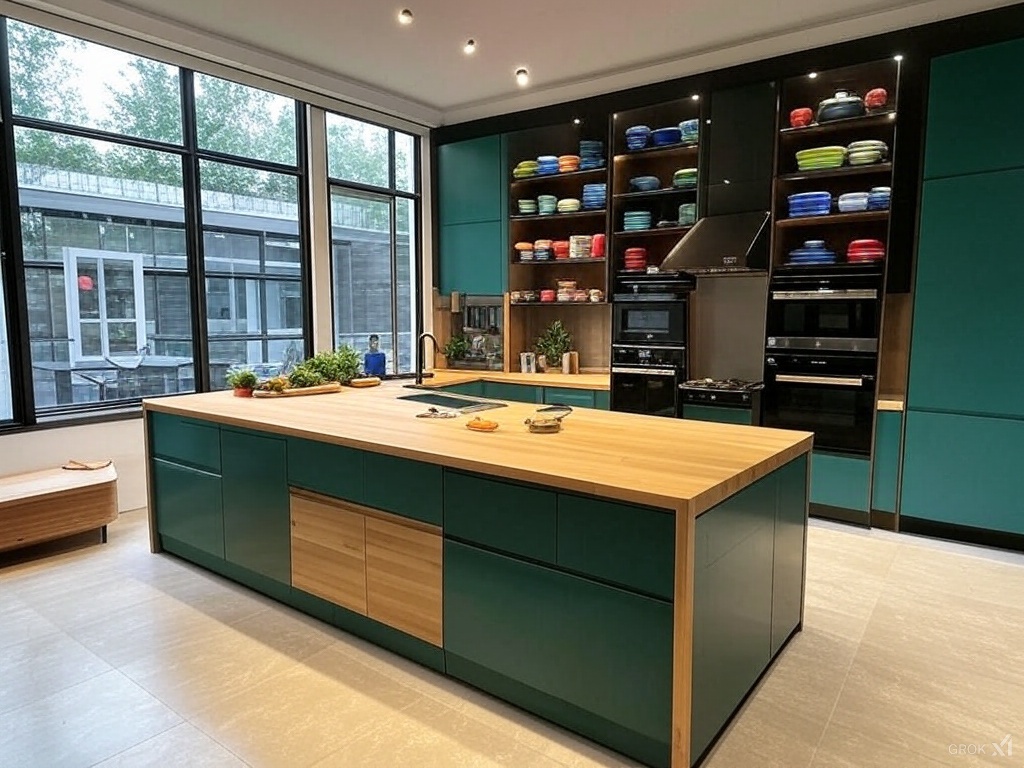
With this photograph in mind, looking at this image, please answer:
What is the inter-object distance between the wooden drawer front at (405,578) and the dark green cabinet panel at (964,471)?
307 centimetres

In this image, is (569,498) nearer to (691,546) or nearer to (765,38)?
(691,546)

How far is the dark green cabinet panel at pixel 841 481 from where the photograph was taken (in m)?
4.02

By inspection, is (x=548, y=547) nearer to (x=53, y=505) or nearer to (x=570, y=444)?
(x=570, y=444)

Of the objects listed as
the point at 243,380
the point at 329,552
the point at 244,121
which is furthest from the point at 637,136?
the point at 329,552

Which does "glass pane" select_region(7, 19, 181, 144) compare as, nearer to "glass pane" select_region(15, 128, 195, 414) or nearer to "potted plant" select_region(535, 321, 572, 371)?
"glass pane" select_region(15, 128, 195, 414)

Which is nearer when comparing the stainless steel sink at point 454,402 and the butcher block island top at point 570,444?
the butcher block island top at point 570,444

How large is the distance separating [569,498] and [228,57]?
13.4ft

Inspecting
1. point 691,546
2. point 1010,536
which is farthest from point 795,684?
point 1010,536

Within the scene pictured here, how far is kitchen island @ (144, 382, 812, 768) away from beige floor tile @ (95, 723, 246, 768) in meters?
0.70

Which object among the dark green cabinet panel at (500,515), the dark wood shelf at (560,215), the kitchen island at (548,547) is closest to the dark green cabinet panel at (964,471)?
the kitchen island at (548,547)

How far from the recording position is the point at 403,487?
7.77ft

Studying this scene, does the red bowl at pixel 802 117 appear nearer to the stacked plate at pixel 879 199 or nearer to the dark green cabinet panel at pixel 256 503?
the stacked plate at pixel 879 199

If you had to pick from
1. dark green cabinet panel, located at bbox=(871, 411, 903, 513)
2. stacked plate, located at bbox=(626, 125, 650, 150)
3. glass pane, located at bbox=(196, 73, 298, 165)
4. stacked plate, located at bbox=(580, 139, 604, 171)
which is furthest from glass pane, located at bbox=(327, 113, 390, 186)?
dark green cabinet panel, located at bbox=(871, 411, 903, 513)

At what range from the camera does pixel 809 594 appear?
3.08 metres
